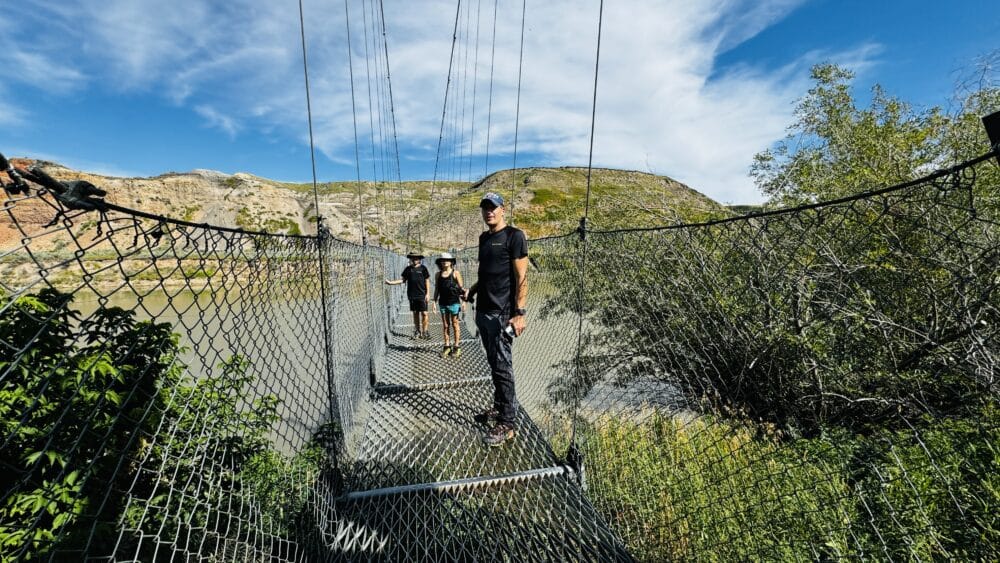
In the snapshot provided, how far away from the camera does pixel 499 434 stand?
2578 millimetres

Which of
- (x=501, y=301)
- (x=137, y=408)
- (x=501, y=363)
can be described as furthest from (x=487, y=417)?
(x=137, y=408)

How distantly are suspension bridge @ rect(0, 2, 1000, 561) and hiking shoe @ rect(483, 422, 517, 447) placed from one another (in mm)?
50

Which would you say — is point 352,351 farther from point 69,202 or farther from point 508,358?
point 69,202

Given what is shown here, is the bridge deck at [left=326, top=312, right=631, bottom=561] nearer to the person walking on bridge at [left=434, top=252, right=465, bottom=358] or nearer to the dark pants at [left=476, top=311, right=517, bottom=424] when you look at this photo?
the dark pants at [left=476, top=311, right=517, bottom=424]

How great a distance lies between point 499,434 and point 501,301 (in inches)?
32.8

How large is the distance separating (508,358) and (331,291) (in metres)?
1.13

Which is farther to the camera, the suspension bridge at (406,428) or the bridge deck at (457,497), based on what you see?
the bridge deck at (457,497)

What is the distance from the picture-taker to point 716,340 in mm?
5031

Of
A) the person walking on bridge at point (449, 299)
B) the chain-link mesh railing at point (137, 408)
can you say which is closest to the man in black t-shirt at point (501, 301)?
the chain-link mesh railing at point (137, 408)

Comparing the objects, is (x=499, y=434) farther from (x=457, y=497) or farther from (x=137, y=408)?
(x=137, y=408)

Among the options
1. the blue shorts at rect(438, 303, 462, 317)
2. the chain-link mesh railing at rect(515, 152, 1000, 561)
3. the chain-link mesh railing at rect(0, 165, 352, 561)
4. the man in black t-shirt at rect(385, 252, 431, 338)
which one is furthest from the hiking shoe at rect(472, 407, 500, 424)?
the man in black t-shirt at rect(385, 252, 431, 338)

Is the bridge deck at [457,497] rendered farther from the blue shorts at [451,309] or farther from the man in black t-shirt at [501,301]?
the blue shorts at [451,309]

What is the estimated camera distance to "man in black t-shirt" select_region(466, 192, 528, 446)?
2.58m

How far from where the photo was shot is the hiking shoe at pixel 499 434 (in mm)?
2539
